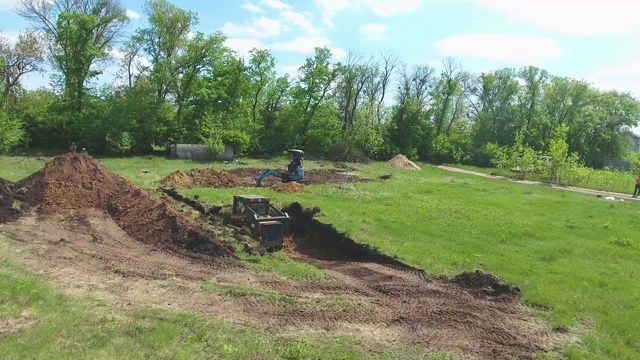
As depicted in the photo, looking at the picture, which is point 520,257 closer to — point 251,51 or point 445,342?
point 445,342

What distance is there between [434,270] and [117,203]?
12.5 metres

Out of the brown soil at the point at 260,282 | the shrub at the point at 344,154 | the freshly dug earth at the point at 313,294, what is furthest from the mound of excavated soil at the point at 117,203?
the shrub at the point at 344,154

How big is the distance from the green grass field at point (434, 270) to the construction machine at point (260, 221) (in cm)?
194

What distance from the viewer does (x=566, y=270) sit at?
506 inches

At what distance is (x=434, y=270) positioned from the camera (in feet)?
41.5

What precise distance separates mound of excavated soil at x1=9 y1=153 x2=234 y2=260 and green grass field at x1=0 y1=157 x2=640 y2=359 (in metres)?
2.76

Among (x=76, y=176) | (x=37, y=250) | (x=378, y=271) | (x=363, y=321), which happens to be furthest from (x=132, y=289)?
(x=76, y=176)

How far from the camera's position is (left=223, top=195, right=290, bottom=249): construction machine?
1491 cm

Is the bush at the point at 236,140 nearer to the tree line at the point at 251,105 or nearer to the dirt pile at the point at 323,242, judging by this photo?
the tree line at the point at 251,105

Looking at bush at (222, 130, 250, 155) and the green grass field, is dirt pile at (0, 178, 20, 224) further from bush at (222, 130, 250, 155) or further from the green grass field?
bush at (222, 130, 250, 155)

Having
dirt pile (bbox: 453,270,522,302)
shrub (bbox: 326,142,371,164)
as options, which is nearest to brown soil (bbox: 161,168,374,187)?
shrub (bbox: 326,142,371,164)

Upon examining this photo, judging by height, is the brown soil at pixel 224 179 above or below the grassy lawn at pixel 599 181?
below

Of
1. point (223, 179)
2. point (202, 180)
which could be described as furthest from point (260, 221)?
point (223, 179)

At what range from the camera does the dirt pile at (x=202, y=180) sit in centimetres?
2653
